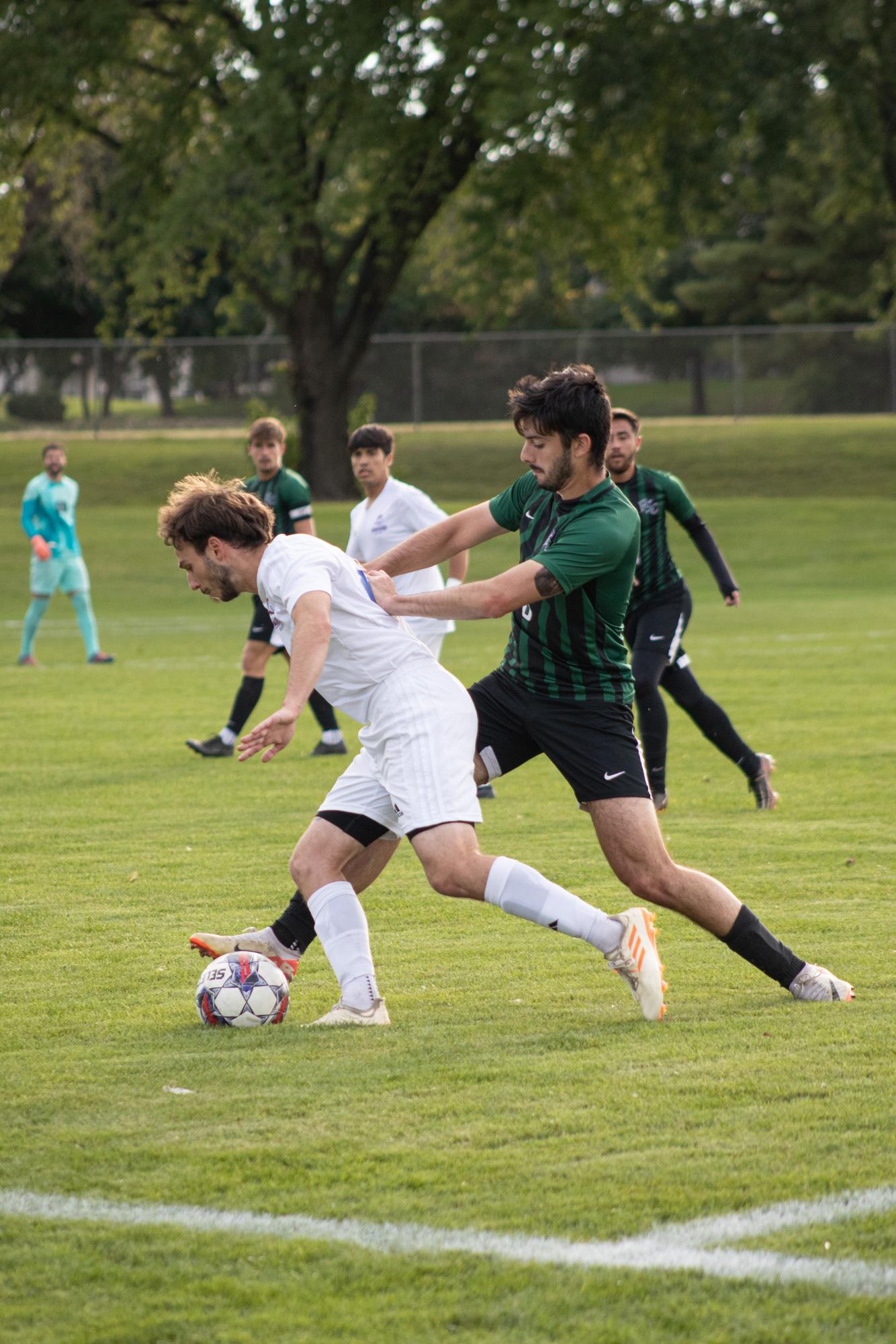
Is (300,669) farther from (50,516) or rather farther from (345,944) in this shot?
(50,516)

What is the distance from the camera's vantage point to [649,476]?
28.8 feet

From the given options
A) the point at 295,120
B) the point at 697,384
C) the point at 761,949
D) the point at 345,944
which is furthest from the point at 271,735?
the point at 697,384

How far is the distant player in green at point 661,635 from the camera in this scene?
870 cm

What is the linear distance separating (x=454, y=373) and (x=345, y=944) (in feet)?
110

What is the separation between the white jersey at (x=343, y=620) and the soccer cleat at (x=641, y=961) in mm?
1003

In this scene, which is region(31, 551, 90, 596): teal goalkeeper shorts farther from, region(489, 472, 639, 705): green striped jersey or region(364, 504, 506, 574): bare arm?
region(489, 472, 639, 705): green striped jersey

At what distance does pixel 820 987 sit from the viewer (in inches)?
198

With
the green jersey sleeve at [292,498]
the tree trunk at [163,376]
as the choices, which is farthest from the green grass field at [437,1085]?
the tree trunk at [163,376]

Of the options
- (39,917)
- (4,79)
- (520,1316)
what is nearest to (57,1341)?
(520,1316)

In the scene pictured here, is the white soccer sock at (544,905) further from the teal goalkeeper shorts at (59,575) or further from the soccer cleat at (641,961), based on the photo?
the teal goalkeeper shorts at (59,575)

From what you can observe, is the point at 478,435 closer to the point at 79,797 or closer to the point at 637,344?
the point at 637,344

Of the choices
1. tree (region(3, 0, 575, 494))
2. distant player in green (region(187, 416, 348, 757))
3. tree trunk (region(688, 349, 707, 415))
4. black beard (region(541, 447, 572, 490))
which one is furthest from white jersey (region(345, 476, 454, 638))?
tree trunk (region(688, 349, 707, 415))

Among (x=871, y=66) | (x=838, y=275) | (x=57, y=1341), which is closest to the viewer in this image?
(x=57, y=1341)

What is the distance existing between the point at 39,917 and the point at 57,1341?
3625 mm
